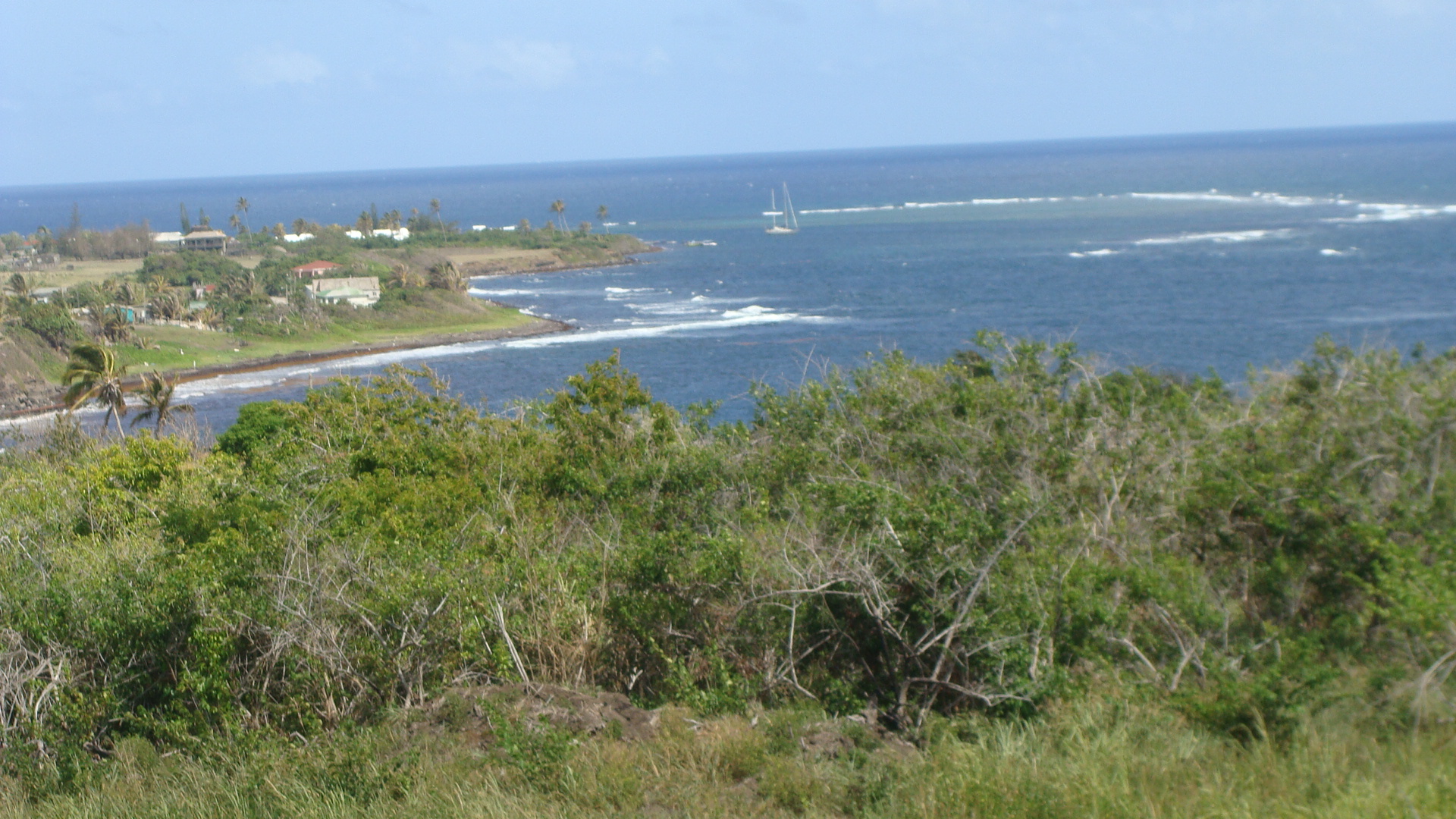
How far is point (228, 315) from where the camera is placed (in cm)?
7638

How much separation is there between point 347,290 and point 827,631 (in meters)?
81.7

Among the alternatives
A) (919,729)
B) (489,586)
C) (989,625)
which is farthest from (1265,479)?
(489,586)

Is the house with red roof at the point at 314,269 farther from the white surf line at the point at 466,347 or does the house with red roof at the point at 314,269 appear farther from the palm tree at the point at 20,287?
the white surf line at the point at 466,347

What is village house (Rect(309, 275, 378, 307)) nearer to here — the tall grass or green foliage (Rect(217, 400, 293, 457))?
green foliage (Rect(217, 400, 293, 457))

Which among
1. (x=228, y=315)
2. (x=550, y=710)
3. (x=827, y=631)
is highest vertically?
(x=827, y=631)

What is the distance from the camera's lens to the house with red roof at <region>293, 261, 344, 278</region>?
92.4 m

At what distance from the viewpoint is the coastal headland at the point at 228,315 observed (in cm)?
6381

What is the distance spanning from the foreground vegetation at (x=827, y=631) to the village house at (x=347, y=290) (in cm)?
7156

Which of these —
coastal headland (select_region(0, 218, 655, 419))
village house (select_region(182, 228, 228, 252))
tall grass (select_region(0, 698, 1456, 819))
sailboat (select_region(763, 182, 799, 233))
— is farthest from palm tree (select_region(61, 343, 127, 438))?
sailboat (select_region(763, 182, 799, 233))

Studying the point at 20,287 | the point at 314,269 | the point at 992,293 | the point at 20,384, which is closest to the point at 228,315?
the point at 20,287

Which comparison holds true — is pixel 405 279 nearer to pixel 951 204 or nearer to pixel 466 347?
pixel 466 347

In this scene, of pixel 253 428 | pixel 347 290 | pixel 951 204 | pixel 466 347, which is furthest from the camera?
pixel 951 204

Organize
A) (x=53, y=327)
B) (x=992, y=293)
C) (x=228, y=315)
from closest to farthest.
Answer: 1. (x=53, y=327)
2. (x=228, y=315)
3. (x=992, y=293)

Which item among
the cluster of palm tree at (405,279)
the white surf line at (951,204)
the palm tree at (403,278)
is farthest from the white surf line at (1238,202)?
the cluster of palm tree at (405,279)
